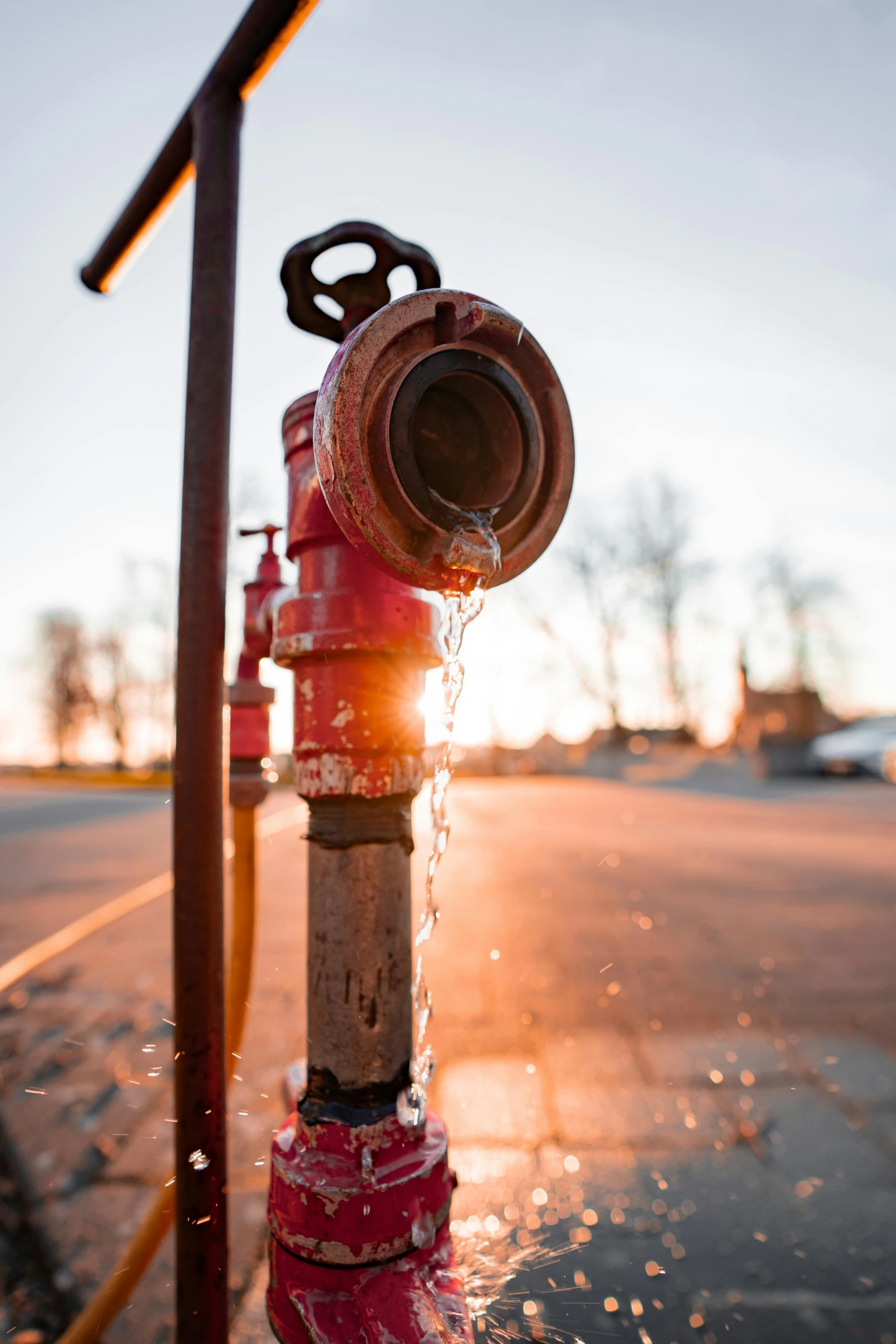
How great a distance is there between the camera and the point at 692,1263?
129cm

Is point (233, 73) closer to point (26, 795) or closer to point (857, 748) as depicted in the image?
point (26, 795)

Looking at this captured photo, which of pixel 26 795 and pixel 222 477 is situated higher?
pixel 222 477

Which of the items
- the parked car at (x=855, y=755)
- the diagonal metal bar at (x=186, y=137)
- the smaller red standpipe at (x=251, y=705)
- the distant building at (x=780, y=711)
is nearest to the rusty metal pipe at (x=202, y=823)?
the diagonal metal bar at (x=186, y=137)

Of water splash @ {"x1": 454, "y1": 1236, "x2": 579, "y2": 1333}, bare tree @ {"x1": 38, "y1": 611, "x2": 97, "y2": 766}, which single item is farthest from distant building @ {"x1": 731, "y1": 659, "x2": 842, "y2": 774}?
bare tree @ {"x1": 38, "y1": 611, "x2": 97, "y2": 766}

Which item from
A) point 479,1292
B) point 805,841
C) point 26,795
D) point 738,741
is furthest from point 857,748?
point 479,1292

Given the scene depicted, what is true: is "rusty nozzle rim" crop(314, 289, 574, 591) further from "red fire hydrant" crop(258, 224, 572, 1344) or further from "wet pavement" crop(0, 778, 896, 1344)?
"wet pavement" crop(0, 778, 896, 1344)

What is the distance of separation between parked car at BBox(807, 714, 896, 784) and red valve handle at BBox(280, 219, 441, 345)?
15.3 m

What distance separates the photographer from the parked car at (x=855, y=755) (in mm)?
14758

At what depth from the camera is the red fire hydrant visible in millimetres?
700

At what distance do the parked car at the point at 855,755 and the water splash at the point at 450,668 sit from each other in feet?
49.9

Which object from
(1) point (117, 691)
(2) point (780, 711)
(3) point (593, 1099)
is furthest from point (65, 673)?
(3) point (593, 1099)

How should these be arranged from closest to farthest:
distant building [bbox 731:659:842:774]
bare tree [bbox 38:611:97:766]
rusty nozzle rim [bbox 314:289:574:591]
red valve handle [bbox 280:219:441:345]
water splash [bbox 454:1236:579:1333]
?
rusty nozzle rim [bbox 314:289:574:591] → red valve handle [bbox 280:219:441:345] → water splash [bbox 454:1236:579:1333] → distant building [bbox 731:659:842:774] → bare tree [bbox 38:611:97:766]

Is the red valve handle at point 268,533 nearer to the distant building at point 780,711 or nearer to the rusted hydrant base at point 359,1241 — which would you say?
the rusted hydrant base at point 359,1241

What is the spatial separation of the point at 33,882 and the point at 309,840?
4.11m
